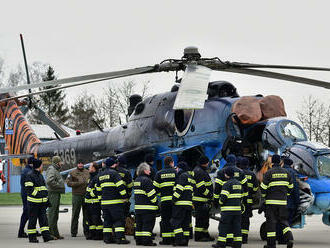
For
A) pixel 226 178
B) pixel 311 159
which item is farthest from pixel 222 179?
pixel 311 159

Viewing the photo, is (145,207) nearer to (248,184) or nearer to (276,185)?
(248,184)

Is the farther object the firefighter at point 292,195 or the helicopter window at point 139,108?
the helicopter window at point 139,108

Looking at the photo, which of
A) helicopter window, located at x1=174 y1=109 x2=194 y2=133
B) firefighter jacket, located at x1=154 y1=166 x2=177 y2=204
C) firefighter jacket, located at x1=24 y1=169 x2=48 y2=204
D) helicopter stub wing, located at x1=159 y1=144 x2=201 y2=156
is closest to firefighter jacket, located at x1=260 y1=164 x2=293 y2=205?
firefighter jacket, located at x1=154 y1=166 x2=177 y2=204

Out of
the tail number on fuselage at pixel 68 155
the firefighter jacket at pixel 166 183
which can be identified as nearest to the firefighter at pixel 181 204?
the firefighter jacket at pixel 166 183

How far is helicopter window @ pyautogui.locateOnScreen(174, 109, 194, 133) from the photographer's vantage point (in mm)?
14406

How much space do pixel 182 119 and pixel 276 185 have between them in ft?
12.2

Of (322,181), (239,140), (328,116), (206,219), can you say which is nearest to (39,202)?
(206,219)

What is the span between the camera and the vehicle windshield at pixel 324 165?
1225cm

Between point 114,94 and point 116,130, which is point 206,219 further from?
point 114,94

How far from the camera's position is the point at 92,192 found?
1352cm

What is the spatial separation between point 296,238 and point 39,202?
20.6 feet

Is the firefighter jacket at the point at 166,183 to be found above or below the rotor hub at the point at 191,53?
below

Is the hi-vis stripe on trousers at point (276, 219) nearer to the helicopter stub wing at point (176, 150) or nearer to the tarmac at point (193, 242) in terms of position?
the tarmac at point (193, 242)

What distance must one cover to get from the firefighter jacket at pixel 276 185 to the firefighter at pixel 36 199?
4.80 metres
